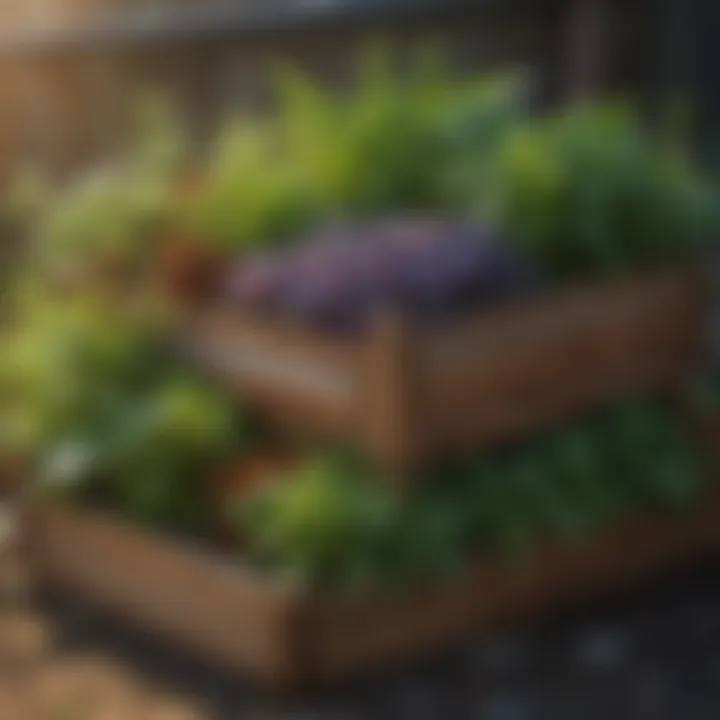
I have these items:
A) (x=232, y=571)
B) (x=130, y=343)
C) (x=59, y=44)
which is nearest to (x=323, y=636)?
(x=232, y=571)

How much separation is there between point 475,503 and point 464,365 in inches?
9.4

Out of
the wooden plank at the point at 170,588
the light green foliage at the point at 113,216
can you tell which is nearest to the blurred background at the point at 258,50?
the light green foliage at the point at 113,216

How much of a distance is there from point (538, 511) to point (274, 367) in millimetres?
550

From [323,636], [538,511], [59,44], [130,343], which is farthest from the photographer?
[59,44]

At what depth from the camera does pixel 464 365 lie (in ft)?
11.4

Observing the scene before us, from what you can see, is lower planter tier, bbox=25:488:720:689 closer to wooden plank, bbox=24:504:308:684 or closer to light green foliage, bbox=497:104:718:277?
wooden plank, bbox=24:504:308:684

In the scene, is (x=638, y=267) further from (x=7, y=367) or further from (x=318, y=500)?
(x=7, y=367)

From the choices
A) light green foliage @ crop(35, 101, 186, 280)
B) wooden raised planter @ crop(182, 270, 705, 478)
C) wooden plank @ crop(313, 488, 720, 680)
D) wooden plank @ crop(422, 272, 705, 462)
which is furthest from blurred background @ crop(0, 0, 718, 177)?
wooden plank @ crop(313, 488, 720, 680)

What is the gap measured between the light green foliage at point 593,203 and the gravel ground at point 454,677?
706mm

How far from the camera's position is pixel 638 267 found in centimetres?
387

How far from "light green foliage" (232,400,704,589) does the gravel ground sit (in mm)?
165

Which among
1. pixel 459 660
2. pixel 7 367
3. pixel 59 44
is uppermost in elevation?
pixel 59 44

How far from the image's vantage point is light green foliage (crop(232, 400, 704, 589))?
10.7 ft

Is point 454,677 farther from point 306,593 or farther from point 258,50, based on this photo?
point 258,50
